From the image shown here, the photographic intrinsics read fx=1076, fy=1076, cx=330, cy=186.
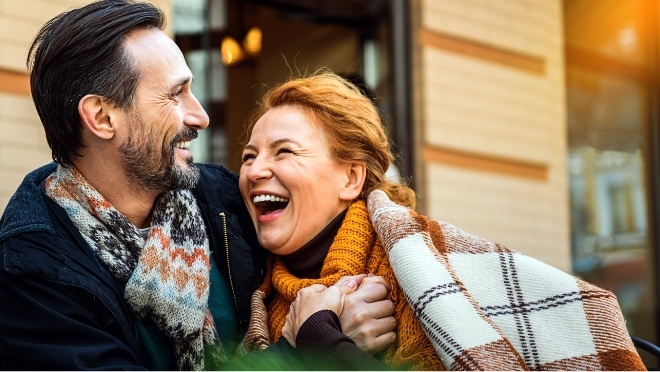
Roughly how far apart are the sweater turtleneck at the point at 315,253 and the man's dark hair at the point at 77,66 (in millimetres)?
698

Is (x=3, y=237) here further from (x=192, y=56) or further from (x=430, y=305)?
(x=192, y=56)

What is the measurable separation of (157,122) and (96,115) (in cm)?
18

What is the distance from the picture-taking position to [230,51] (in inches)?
254

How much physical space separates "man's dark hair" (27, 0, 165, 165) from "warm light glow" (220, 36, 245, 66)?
3008 mm

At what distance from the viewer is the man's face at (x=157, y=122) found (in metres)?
3.26

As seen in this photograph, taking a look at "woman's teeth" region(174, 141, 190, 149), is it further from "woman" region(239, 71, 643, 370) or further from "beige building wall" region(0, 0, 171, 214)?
"beige building wall" region(0, 0, 171, 214)

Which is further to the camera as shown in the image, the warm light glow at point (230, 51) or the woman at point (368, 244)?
the warm light glow at point (230, 51)

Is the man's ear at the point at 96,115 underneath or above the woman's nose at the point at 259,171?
above

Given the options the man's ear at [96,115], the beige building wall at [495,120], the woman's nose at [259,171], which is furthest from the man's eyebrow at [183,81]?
the beige building wall at [495,120]

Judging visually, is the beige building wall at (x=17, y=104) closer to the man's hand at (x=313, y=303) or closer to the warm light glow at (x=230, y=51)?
the warm light glow at (x=230, y=51)

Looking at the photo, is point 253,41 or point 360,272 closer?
point 360,272

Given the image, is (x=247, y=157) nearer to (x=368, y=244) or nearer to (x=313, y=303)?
(x=368, y=244)

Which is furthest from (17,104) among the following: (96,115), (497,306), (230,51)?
(497,306)

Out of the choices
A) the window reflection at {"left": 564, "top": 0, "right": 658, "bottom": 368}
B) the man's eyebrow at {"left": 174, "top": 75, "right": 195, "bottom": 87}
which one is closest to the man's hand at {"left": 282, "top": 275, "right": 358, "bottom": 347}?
the man's eyebrow at {"left": 174, "top": 75, "right": 195, "bottom": 87}
